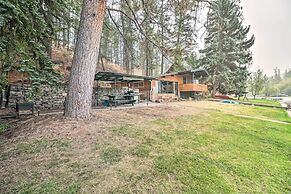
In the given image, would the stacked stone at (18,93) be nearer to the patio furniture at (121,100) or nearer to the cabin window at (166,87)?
the patio furniture at (121,100)

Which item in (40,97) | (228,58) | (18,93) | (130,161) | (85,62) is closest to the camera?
(130,161)

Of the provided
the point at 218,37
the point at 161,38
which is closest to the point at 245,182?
the point at 161,38

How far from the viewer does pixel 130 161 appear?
282cm

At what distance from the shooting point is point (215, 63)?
22.5 metres

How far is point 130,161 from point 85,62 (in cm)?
281

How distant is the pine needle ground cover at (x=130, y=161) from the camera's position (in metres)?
2.27

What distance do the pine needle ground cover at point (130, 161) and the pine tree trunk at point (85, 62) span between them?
0.42 meters

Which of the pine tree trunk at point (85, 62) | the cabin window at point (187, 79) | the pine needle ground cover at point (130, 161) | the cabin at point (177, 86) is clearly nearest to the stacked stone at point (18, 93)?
the pine needle ground cover at point (130, 161)

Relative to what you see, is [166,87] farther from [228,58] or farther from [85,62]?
[85,62]

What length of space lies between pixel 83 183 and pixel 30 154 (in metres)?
1.37

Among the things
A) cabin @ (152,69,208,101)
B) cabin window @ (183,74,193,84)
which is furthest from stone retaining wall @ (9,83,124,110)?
cabin window @ (183,74,193,84)

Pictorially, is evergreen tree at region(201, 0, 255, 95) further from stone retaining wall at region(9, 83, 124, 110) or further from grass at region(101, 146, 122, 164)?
grass at region(101, 146, 122, 164)

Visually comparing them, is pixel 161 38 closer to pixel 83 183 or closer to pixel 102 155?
pixel 102 155

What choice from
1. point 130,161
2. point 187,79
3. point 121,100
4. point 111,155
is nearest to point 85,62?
point 111,155
